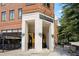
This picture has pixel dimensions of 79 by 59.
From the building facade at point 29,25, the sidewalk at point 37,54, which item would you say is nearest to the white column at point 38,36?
the building facade at point 29,25

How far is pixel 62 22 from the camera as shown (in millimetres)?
3100

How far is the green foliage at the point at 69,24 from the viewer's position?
3.05 m

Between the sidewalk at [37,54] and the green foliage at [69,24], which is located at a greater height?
the green foliage at [69,24]

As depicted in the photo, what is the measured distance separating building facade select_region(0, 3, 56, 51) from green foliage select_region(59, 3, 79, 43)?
0.58ft

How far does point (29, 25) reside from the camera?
3.03 metres

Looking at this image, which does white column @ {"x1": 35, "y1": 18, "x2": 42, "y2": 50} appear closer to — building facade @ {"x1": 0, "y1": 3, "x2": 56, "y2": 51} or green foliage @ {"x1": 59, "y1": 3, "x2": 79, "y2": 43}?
building facade @ {"x1": 0, "y1": 3, "x2": 56, "y2": 51}

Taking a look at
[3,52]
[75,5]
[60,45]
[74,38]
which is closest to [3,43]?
[3,52]

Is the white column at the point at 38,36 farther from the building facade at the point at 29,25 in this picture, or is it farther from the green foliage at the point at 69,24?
the green foliage at the point at 69,24

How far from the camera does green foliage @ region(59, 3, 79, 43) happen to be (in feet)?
10.00

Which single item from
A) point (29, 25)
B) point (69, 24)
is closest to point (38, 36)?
point (29, 25)

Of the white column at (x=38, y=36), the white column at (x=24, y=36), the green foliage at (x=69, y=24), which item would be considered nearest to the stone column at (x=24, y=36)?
the white column at (x=24, y=36)

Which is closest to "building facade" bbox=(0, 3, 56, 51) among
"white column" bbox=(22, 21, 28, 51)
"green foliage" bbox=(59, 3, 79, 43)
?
"white column" bbox=(22, 21, 28, 51)

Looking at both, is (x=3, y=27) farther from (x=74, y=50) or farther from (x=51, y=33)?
(x=74, y=50)

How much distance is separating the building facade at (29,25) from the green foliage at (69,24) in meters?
0.18
